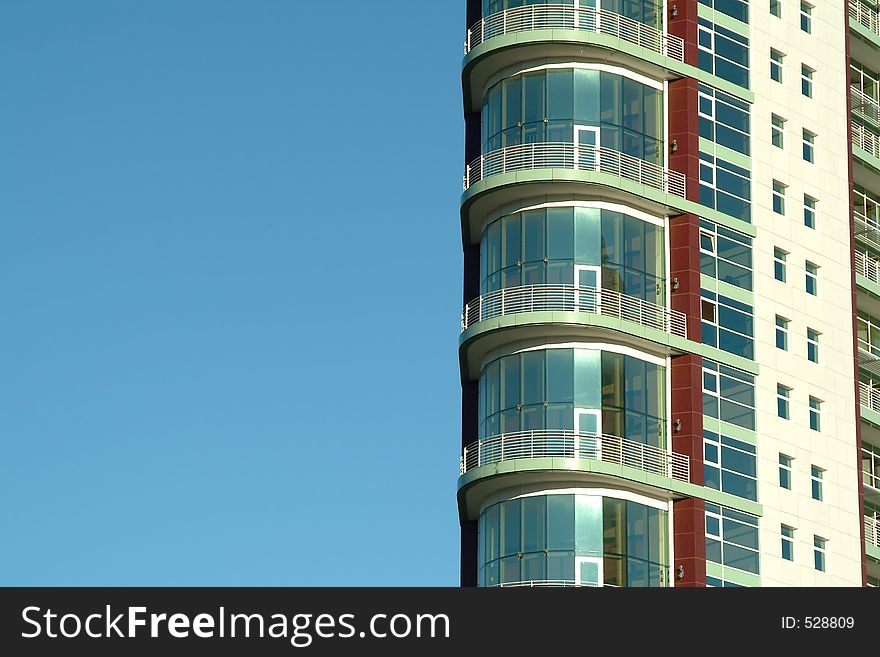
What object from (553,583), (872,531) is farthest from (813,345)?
(553,583)

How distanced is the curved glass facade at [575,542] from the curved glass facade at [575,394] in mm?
2705

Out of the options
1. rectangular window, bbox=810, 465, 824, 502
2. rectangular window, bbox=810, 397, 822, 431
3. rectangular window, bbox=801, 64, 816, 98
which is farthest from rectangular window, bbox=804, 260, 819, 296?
rectangular window, bbox=801, 64, 816, 98

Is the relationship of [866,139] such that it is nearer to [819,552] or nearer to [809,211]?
[809,211]

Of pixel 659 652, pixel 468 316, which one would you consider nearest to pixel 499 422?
pixel 468 316

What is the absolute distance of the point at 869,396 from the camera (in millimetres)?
86125

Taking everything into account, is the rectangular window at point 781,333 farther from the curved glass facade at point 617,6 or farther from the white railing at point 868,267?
the curved glass facade at point 617,6

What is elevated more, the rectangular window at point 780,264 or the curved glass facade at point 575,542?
the rectangular window at point 780,264

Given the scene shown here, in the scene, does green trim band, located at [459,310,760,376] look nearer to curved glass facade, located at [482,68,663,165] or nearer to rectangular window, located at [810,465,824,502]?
rectangular window, located at [810,465,824,502]

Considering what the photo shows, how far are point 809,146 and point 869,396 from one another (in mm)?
11068

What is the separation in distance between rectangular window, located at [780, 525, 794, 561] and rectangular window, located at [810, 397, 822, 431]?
5028 millimetres

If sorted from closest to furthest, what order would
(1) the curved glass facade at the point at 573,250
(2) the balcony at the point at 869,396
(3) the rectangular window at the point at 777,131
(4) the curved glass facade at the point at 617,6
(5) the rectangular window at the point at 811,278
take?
1. (1) the curved glass facade at the point at 573,250
2. (4) the curved glass facade at the point at 617,6
3. (5) the rectangular window at the point at 811,278
4. (3) the rectangular window at the point at 777,131
5. (2) the balcony at the point at 869,396

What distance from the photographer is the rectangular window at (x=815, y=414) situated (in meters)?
79.6

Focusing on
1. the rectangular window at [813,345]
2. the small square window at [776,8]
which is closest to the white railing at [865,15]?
the small square window at [776,8]

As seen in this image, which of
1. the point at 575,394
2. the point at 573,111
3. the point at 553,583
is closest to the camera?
the point at 553,583
